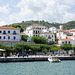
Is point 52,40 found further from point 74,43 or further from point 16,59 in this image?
point 16,59

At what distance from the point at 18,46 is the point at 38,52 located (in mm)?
9421

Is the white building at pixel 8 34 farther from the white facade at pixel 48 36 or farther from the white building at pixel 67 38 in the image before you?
the white building at pixel 67 38

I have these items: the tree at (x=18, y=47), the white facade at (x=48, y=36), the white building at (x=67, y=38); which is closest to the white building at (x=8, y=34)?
the tree at (x=18, y=47)

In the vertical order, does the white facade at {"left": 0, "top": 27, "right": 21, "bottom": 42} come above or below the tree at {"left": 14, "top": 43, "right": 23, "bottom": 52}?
above

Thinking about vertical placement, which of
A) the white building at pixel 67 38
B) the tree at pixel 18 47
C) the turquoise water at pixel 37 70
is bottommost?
the turquoise water at pixel 37 70

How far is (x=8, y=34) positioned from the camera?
261ft

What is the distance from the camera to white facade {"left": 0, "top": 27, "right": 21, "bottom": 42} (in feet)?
260

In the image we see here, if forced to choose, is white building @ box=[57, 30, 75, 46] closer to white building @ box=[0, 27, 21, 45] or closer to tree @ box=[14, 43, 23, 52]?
white building @ box=[0, 27, 21, 45]

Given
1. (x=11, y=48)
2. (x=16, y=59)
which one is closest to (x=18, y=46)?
(x=11, y=48)

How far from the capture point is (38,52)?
249 ft

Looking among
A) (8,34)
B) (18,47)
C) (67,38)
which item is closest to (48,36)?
(67,38)

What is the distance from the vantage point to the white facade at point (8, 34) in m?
79.3

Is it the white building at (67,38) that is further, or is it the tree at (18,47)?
the white building at (67,38)

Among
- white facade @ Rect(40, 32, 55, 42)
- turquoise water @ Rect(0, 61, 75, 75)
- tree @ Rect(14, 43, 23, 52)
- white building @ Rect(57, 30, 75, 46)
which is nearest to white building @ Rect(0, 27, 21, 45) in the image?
tree @ Rect(14, 43, 23, 52)
